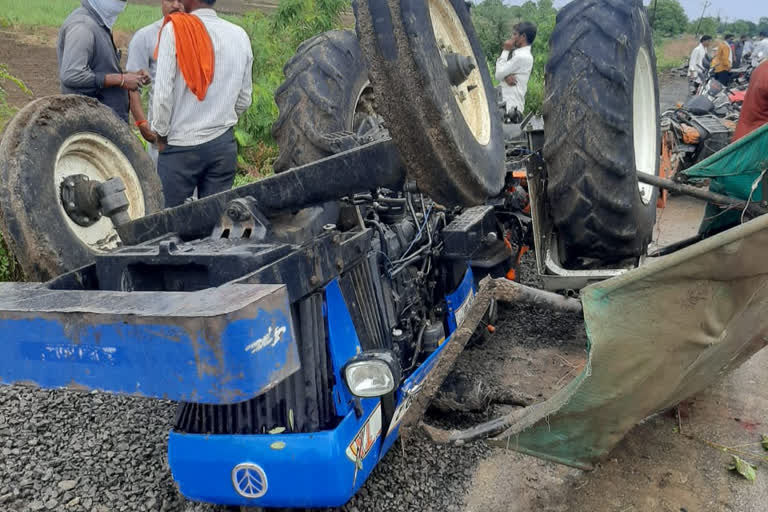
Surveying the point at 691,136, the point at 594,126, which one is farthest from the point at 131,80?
the point at 691,136

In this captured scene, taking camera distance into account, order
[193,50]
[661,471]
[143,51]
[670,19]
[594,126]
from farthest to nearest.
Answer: [670,19] < [143,51] < [193,50] < [594,126] < [661,471]

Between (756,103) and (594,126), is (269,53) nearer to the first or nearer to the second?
(756,103)

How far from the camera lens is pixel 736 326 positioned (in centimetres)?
232

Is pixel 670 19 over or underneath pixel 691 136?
underneath

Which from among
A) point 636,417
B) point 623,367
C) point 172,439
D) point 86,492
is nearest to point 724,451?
point 636,417

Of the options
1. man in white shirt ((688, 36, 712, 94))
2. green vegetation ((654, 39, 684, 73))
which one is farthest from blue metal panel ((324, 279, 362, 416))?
green vegetation ((654, 39, 684, 73))

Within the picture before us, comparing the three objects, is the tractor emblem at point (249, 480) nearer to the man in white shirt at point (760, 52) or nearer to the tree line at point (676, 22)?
the man in white shirt at point (760, 52)

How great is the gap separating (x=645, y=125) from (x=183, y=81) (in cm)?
281

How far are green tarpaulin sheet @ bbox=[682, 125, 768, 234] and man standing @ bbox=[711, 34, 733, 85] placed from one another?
1252cm

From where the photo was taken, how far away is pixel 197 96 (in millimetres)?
3678

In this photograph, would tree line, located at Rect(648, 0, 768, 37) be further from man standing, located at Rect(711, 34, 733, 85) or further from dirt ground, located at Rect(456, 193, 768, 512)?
dirt ground, located at Rect(456, 193, 768, 512)

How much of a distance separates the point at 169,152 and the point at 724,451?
329 centimetres

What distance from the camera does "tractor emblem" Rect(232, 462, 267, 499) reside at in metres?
2.16

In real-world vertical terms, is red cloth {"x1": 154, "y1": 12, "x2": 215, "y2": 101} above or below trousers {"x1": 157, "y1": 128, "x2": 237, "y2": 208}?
above
